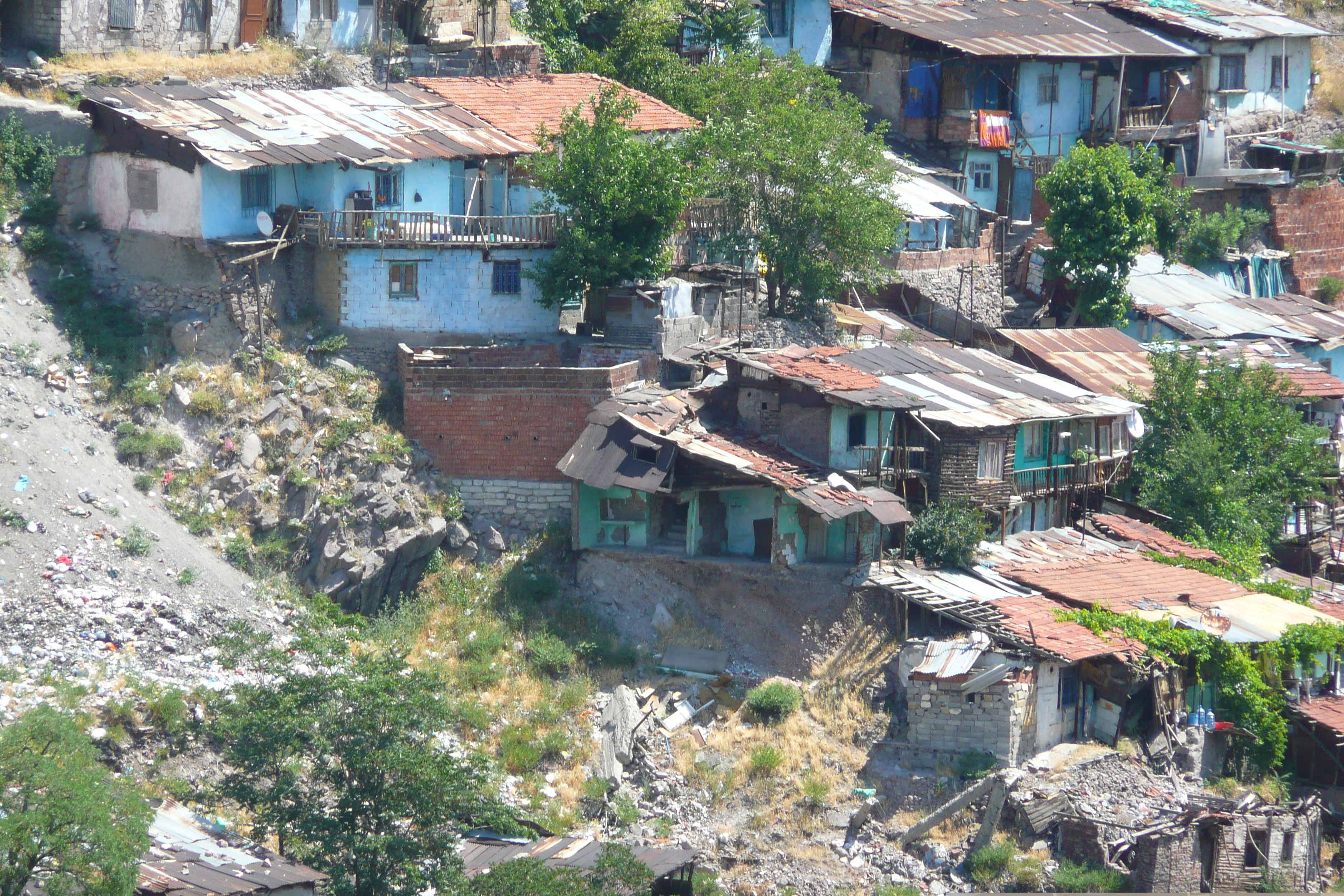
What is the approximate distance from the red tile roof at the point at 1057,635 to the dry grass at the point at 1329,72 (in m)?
28.8

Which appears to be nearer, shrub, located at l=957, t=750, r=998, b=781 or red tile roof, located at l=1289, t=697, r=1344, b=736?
shrub, located at l=957, t=750, r=998, b=781

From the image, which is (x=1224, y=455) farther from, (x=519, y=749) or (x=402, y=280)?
(x=402, y=280)

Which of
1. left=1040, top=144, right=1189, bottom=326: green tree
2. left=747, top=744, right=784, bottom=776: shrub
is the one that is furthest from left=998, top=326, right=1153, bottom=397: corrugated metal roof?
left=747, top=744, right=784, bottom=776: shrub

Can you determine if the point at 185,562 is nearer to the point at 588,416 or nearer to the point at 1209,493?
the point at 588,416

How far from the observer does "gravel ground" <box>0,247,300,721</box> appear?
29578mm

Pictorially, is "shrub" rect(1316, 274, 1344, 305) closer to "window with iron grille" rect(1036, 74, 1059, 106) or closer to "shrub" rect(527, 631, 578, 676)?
"window with iron grille" rect(1036, 74, 1059, 106)

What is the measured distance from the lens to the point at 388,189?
37.4m

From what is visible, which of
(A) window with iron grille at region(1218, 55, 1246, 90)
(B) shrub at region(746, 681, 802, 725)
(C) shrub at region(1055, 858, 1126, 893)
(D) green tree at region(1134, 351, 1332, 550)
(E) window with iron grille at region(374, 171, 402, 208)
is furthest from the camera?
(A) window with iron grille at region(1218, 55, 1246, 90)

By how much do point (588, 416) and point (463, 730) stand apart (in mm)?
6384

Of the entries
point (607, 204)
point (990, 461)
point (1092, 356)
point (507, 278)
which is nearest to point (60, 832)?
point (507, 278)

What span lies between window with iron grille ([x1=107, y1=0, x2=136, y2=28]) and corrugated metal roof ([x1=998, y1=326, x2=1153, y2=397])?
62.4 feet

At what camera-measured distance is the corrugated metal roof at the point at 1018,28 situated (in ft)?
162

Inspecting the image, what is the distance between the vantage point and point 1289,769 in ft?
112

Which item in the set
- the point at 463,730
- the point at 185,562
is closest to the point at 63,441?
the point at 185,562
